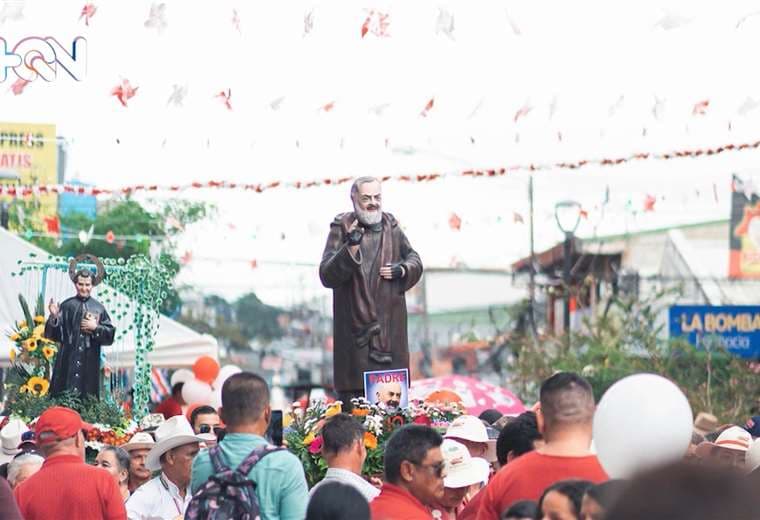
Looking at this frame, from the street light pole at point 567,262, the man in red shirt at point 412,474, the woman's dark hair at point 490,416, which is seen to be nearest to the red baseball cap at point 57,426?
the man in red shirt at point 412,474

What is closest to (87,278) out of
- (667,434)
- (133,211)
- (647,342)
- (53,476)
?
(53,476)

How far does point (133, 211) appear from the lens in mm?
44562

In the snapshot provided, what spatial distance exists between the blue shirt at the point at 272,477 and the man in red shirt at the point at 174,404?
28.9 ft

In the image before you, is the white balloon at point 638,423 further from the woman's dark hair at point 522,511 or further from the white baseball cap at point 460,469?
the white baseball cap at point 460,469

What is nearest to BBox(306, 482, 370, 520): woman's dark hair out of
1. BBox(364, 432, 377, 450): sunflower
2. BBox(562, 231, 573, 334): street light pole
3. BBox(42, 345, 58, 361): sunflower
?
BBox(364, 432, 377, 450): sunflower

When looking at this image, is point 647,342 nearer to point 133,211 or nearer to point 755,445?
point 755,445

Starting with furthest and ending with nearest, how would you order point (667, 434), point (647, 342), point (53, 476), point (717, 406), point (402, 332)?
point (647, 342) < point (717, 406) < point (402, 332) < point (53, 476) < point (667, 434)

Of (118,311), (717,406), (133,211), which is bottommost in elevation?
(717,406)

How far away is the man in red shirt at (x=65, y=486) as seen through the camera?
7215 millimetres

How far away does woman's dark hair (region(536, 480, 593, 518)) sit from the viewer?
4.85 metres

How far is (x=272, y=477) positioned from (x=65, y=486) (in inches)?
65.1

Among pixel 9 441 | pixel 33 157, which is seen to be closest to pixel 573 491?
pixel 9 441

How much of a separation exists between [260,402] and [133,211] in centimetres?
3911

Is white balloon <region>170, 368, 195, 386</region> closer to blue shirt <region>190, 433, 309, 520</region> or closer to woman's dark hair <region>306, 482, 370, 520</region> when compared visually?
blue shirt <region>190, 433, 309, 520</region>
